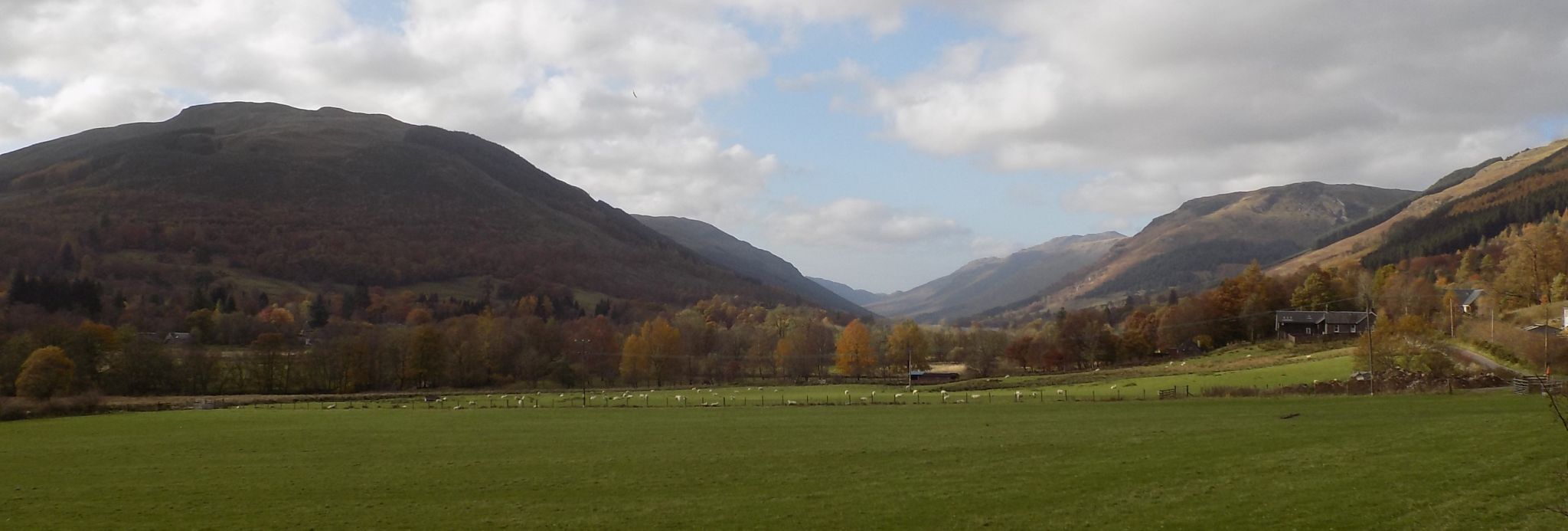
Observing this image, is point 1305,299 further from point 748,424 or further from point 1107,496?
point 1107,496

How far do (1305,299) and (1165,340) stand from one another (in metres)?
20.9

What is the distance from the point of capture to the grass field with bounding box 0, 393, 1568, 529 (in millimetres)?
25953

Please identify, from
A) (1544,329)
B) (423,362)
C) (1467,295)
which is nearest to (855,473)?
(1544,329)

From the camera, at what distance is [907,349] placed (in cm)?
14525

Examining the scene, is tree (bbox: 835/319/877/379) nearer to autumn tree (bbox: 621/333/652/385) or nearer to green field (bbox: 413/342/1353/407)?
autumn tree (bbox: 621/333/652/385)

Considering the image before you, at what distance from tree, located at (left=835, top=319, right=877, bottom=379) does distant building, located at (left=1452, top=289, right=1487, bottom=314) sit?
73.8 meters

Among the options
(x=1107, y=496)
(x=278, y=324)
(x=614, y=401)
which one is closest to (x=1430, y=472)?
(x=1107, y=496)

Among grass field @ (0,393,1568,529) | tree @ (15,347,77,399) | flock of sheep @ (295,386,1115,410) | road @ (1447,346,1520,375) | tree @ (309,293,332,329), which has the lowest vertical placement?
flock of sheep @ (295,386,1115,410)

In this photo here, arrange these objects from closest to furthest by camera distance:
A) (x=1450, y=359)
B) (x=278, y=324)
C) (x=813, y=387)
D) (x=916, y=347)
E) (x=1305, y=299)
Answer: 1. (x=1450, y=359)
2. (x=813, y=387)
3. (x=1305, y=299)
4. (x=916, y=347)
5. (x=278, y=324)

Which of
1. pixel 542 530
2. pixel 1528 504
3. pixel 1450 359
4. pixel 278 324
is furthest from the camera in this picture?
pixel 278 324

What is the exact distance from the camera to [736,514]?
27.4m

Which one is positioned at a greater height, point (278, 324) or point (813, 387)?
point (278, 324)

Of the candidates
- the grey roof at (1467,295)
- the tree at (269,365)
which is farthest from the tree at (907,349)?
the tree at (269,365)

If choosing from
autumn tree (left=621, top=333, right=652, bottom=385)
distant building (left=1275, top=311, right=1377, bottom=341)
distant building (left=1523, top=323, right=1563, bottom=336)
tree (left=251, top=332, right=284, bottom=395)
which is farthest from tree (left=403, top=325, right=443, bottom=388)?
distant building (left=1275, top=311, right=1377, bottom=341)
